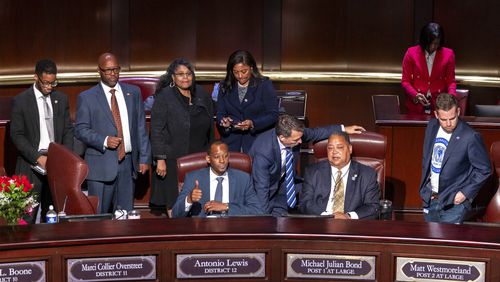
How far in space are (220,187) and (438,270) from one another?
177 centimetres

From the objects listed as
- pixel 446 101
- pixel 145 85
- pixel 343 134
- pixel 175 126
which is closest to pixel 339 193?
pixel 343 134

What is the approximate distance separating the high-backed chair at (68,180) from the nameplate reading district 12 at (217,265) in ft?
4.09

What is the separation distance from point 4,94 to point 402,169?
3.97 m

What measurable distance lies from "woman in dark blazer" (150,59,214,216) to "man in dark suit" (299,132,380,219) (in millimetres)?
1158

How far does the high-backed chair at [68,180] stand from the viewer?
598 cm

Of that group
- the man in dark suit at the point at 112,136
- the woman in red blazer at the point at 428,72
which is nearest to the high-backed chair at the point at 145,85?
the man in dark suit at the point at 112,136

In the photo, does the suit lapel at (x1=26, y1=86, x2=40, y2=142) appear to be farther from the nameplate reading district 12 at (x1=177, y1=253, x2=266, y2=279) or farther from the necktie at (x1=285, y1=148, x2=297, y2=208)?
the nameplate reading district 12 at (x1=177, y1=253, x2=266, y2=279)

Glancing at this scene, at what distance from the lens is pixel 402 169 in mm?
7738

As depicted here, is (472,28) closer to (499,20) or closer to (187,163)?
(499,20)

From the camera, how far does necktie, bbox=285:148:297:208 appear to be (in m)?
6.55

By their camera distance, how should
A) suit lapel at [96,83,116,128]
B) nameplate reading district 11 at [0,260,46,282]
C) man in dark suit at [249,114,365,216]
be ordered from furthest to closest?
suit lapel at [96,83,116,128] → man in dark suit at [249,114,365,216] → nameplate reading district 11 at [0,260,46,282]

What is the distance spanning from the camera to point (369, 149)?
21.7 ft

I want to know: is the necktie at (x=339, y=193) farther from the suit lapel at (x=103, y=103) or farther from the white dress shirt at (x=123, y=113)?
the suit lapel at (x=103, y=103)

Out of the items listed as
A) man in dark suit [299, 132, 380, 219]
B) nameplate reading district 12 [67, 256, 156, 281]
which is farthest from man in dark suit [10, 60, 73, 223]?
nameplate reading district 12 [67, 256, 156, 281]
